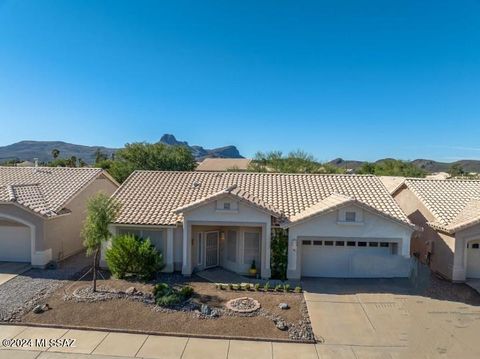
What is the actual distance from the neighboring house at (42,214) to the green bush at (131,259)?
178 inches

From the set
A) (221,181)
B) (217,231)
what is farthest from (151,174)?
(217,231)

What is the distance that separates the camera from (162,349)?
10.8 metres

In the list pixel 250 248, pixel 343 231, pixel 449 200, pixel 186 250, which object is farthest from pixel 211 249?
pixel 449 200

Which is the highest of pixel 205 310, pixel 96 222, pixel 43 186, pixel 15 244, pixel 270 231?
pixel 43 186

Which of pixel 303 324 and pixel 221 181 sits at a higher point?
pixel 221 181

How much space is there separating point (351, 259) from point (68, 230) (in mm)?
16481

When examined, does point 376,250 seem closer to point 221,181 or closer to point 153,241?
point 221,181

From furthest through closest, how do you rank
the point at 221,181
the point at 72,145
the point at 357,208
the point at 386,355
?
the point at 72,145 → the point at 221,181 → the point at 357,208 → the point at 386,355

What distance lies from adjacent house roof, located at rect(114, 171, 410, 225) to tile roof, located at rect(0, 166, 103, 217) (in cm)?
355

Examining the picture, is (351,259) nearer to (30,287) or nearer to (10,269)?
(30,287)

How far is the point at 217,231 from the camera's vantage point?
1902 centimetres

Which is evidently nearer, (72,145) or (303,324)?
(303,324)

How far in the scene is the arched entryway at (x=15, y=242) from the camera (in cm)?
1927

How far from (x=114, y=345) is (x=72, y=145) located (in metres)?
163
